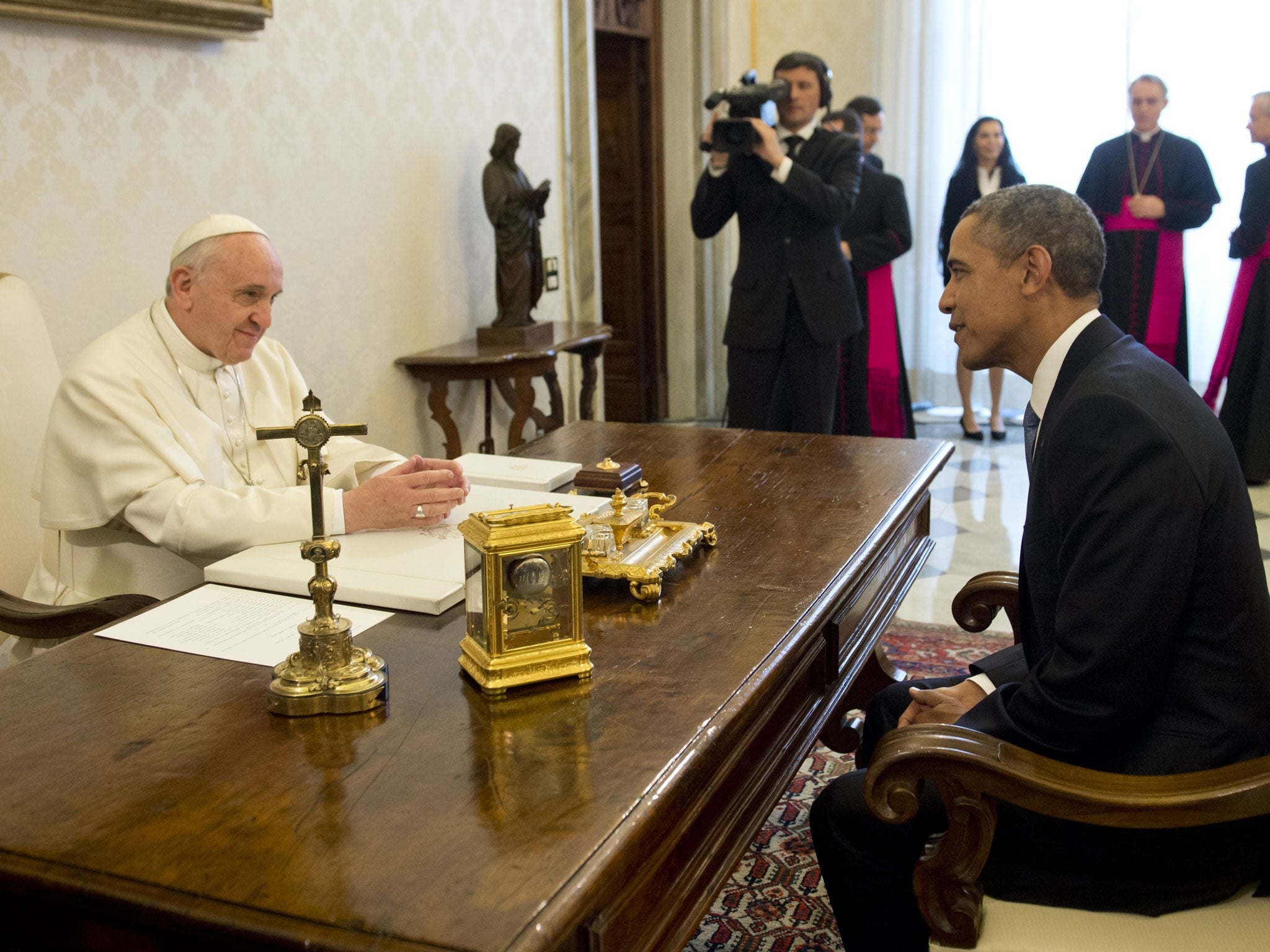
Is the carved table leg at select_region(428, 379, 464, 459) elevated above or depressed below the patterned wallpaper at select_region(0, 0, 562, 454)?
below

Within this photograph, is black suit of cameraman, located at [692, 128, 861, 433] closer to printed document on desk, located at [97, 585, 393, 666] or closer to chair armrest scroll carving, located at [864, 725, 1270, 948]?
printed document on desk, located at [97, 585, 393, 666]

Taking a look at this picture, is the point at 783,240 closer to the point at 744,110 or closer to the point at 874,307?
the point at 744,110

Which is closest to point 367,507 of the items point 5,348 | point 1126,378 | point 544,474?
point 544,474

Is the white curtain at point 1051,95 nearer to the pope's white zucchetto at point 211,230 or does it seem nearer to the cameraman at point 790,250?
the cameraman at point 790,250

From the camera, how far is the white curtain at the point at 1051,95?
24.1 ft

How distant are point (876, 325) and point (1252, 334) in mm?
1875

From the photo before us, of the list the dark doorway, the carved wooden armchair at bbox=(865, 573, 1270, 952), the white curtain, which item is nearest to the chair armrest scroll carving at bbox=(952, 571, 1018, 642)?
the carved wooden armchair at bbox=(865, 573, 1270, 952)

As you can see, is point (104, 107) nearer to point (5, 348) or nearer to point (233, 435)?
point (5, 348)

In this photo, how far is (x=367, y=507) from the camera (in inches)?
85.5

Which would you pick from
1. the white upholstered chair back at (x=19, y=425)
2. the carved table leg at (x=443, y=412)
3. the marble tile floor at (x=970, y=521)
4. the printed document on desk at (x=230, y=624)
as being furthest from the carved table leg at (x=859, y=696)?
the carved table leg at (x=443, y=412)

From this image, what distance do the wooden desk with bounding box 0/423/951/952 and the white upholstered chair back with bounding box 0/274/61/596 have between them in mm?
1089

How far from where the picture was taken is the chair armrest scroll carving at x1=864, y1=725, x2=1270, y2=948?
1.45 metres

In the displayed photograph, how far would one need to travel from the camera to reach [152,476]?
2.32 m

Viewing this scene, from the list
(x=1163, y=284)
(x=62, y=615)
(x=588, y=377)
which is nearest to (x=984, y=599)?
(x=62, y=615)
